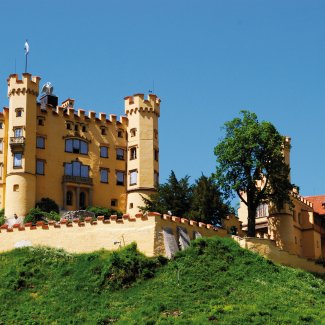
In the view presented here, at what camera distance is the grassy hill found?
187ft

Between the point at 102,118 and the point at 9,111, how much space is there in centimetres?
1068

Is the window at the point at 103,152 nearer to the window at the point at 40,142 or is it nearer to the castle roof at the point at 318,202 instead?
the window at the point at 40,142

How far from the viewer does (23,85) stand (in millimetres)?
92438

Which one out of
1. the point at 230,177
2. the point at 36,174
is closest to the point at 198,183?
the point at 230,177

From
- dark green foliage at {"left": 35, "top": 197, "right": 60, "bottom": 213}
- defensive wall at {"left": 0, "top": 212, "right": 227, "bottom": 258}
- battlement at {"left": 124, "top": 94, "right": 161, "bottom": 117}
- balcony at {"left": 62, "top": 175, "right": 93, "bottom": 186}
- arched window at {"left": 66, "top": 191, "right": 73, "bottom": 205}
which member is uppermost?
battlement at {"left": 124, "top": 94, "right": 161, "bottom": 117}

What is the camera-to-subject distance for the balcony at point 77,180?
3686 inches

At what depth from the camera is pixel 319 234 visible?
312 feet

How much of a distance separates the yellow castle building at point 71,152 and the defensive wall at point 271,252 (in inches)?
929

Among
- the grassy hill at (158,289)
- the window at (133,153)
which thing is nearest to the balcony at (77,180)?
the window at (133,153)

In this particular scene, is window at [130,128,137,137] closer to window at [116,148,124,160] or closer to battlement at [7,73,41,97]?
window at [116,148,124,160]

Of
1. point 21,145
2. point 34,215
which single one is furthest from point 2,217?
point 21,145

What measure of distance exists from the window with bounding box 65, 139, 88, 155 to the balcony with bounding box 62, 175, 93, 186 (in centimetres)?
302

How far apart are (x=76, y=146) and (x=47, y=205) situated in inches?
339

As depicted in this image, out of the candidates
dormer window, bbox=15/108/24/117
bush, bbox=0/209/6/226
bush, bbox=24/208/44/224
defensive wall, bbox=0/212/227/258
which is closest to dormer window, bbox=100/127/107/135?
dormer window, bbox=15/108/24/117
